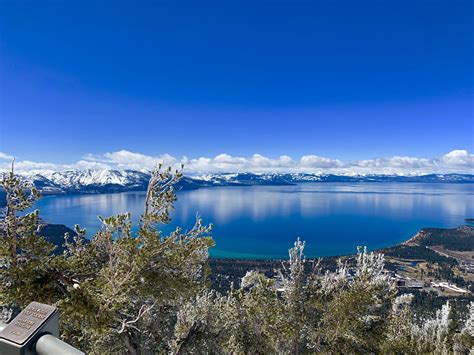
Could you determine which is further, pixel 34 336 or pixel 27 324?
pixel 27 324

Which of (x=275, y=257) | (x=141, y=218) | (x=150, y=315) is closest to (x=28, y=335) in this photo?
(x=141, y=218)

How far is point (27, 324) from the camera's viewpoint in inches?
113

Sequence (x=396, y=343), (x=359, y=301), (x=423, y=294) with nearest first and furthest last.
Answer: (x=359, y=301) → (x=396, y=343) → (x=423, y=294)

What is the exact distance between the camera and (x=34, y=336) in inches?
108

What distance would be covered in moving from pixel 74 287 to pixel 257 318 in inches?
269

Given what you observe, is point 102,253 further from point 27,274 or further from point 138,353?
point 138,353

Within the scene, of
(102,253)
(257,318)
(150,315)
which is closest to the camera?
(102,253)

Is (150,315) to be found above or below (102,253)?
below

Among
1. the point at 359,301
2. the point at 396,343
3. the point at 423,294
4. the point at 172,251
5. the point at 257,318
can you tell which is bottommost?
the point at 423,294

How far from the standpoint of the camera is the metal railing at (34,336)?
8.76 feet

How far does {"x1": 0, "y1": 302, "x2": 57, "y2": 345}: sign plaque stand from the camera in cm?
274

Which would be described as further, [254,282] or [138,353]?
[254,282]

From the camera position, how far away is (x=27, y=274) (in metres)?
6.41

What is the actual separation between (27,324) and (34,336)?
0.60 feet
